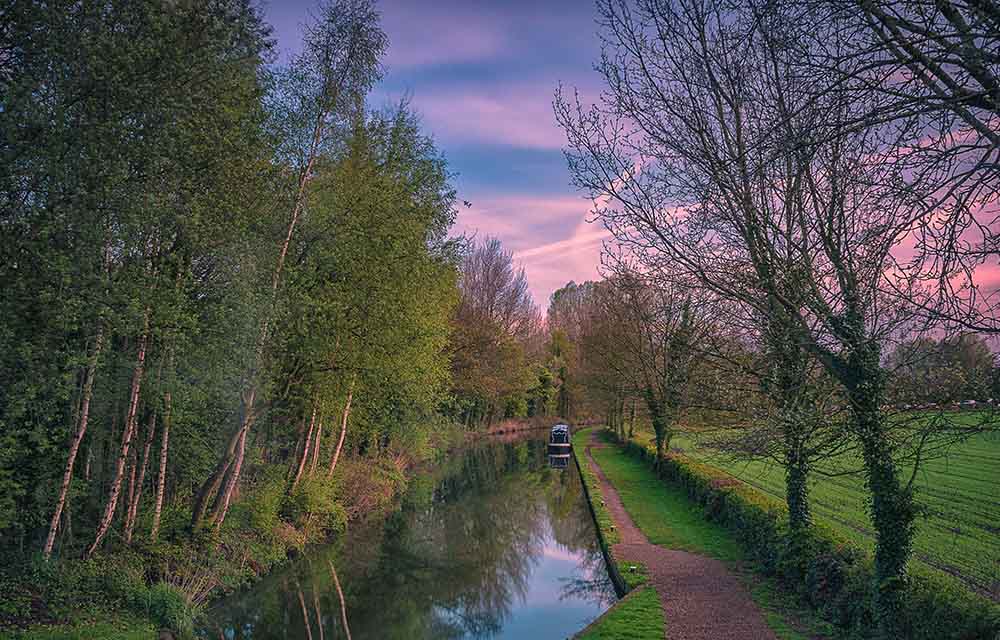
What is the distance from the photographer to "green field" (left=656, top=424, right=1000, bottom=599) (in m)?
11.0

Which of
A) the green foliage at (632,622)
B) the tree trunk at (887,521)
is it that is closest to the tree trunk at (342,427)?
the green foliage at (632,622)

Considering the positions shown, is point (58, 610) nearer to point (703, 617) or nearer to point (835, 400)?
point (703, 617)

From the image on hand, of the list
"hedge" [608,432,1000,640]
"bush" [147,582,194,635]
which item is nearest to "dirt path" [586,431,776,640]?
"hedge" [608,432,1000,640]

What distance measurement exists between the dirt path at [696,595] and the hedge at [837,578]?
3.18ft

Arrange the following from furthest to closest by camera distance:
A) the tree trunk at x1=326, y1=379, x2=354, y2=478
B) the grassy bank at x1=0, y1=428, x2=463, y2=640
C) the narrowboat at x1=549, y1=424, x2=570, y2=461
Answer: the narrowboat at x1=549, y1=424, x2=570, y2=461, the tree trunk at x1=326, y1=379, x2=354, y2=478, the grassy bank at x1=0, y1=428, x2=463, y2=640

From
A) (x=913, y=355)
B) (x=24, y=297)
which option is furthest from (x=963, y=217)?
(x=24, y=297)

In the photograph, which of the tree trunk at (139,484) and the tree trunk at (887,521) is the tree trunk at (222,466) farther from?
the tree trunk at (887,521)

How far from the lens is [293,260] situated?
1482cm

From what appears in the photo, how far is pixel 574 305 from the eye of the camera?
86.4 metres

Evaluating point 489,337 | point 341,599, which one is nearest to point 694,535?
point 341,599

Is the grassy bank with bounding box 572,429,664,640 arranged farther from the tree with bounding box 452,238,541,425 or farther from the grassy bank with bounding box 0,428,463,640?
the tree with bounding box 452,238,541,425

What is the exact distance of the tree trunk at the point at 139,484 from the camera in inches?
456

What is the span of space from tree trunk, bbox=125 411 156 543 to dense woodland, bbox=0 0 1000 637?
61mm

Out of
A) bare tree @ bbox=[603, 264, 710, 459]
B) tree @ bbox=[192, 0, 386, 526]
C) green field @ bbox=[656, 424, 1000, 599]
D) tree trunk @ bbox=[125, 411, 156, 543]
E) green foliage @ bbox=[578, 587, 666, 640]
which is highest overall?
tree @ bbox=[192, 0, 386, 526]
